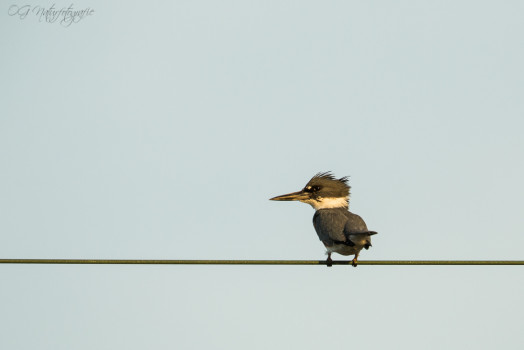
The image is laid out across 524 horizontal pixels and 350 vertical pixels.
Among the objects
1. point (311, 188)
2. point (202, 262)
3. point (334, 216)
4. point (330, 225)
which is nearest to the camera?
point (202, 262)

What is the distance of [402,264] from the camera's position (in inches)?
353

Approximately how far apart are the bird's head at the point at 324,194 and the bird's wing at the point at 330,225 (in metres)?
0.82

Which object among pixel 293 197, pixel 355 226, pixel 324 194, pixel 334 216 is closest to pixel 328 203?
pixel 324 194

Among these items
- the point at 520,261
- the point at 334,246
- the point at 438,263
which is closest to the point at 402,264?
the point at 438,263

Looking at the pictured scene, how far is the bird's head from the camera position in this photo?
14.6 metres

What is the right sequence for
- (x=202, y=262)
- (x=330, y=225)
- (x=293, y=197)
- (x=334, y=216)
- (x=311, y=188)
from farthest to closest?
(x=293, y=197), (x=311, y=188), (x=334, y=216), (x=330, y=225), (x=202, y=262)

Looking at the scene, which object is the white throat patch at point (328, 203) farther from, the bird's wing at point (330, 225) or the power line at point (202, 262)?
the power line at point (202, 262)

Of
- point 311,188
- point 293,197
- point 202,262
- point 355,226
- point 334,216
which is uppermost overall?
point 311,188

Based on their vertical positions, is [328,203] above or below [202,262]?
above

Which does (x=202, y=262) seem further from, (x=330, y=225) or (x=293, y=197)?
(x=293, y=197)

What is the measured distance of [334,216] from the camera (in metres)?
13.1

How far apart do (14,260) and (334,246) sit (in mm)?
5065

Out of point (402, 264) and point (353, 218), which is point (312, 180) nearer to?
point (353, 218)

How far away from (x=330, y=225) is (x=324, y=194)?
2.01 m
